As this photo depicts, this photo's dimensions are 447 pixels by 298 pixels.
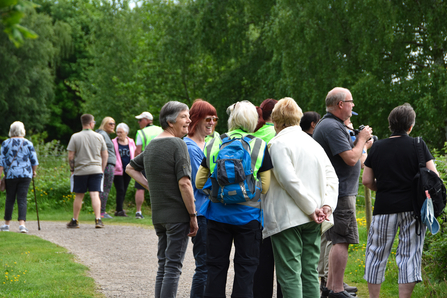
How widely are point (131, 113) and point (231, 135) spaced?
3249cm

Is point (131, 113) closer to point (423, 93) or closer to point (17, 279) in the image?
point (423, 93)

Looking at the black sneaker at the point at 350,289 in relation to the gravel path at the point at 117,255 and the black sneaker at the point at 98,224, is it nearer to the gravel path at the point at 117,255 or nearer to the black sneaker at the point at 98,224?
the gravel path at the point at 117,255

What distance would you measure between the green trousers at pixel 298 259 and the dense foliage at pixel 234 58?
46.4 ft

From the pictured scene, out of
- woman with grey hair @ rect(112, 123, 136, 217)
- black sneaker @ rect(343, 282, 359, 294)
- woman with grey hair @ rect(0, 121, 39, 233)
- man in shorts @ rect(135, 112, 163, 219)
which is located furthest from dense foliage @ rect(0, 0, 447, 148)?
black sneaker @ rect(343, 282, 359, 294)

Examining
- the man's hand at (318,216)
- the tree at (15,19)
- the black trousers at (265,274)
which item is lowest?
the black trousers at (265,274)

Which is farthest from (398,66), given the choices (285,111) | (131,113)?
(131,113)

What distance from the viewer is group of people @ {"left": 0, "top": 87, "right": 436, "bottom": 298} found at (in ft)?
14.2

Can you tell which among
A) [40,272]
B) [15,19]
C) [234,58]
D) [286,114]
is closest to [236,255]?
[286,114]

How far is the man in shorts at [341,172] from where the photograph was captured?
5344 millimetres

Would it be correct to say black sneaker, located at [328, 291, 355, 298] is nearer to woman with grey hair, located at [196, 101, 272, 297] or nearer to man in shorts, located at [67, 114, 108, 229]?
woman with grey hair, located at [196, 101, 272, 297]

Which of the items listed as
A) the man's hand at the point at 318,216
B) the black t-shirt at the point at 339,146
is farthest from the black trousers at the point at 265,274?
the black t-shirt at the point at 339,146

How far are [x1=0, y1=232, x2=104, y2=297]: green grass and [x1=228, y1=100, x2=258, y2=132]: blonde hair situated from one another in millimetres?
2487

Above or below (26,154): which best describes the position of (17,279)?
below

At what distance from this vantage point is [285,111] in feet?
15.0
